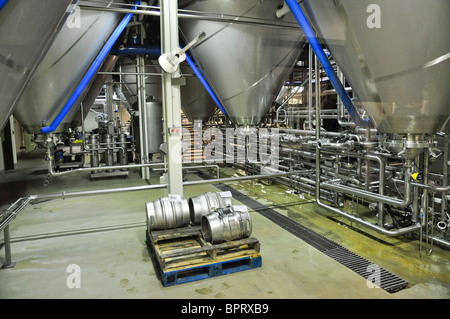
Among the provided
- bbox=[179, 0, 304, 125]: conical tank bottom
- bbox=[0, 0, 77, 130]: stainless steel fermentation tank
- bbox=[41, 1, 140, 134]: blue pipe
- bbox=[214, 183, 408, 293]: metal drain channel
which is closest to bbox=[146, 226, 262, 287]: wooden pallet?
bbox=[214, 183, 408, 293]: metal drain channel

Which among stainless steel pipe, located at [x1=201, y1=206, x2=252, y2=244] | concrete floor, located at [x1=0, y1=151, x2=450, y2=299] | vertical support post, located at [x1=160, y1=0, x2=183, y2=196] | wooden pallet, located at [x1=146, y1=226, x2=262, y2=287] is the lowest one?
concrete floor, located at [x1=0, y1=151, x2=450, y2=299]

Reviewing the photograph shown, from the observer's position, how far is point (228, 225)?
2.95 meters

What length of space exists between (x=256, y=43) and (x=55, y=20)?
8.82ft

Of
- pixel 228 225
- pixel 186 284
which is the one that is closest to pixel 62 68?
pixel 228 225

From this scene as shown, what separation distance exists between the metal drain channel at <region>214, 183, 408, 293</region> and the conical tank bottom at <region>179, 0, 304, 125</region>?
5.00 ft

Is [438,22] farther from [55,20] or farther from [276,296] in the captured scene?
[55,20]

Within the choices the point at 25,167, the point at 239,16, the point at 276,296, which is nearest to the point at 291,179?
the point at 239,16

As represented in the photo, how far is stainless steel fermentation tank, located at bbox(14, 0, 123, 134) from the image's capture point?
4312 mm

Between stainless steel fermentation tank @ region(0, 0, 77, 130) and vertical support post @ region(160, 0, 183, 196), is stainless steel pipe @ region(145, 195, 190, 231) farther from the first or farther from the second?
stainless steel fermentation tank @ region(0, 0, 77, 130)

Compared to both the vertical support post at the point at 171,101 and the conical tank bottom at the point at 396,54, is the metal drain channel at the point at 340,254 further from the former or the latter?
the vertical support post at the point at 171,101

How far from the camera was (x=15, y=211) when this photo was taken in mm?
3127

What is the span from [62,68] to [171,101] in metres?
1.84

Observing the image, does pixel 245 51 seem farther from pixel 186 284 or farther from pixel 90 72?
pixel 186 284

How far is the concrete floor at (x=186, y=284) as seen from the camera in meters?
2.54
